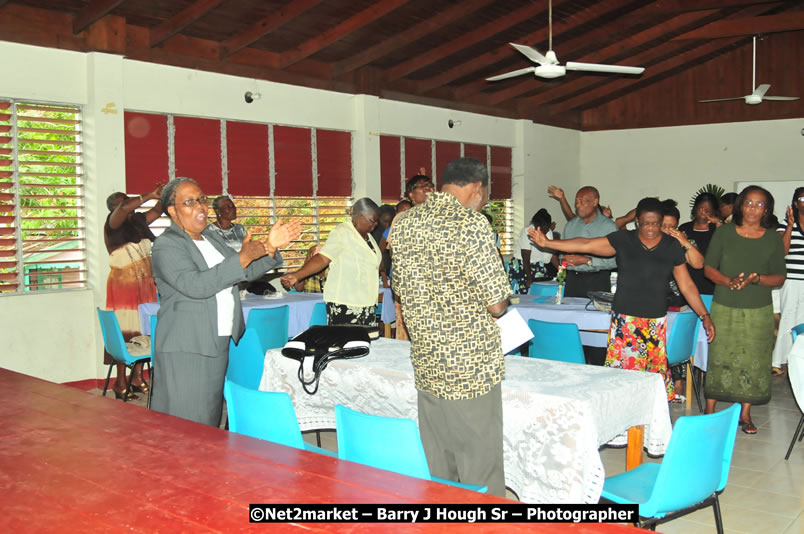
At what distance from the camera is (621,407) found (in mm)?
3309

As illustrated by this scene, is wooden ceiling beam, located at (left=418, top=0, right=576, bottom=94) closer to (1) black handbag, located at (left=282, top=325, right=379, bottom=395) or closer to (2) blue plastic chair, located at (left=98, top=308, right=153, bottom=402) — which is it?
(2) blue plastic chair, located at (left=98, top=308, right=153, bottom=402)

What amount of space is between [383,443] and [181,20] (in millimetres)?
6317

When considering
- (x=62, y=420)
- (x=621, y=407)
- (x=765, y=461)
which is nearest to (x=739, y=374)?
(x=765, y=461)

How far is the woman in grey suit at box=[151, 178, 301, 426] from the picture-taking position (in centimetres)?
327

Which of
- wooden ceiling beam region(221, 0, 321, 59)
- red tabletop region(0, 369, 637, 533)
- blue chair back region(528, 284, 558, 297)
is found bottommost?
red tabletop region(0, 369, 637, 533)

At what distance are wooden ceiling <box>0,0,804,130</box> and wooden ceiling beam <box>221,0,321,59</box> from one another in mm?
16

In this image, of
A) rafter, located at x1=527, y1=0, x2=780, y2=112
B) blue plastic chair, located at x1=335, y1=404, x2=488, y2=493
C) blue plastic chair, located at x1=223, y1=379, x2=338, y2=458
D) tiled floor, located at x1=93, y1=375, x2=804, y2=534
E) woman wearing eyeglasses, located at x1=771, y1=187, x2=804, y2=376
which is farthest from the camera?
rafter, located at x1=527, y1=0, x2=780, y2=112

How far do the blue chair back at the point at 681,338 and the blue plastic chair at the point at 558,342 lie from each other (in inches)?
30.3

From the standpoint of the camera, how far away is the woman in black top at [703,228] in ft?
22.5

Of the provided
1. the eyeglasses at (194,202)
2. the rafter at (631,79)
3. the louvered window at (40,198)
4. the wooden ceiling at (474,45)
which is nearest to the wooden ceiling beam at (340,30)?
the wooden ceiling at (474,45)

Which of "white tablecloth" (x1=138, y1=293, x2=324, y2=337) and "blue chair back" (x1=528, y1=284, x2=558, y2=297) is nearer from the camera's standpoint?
"white tablecloth" (x1=138, y1=293, x2=324, y2=337)

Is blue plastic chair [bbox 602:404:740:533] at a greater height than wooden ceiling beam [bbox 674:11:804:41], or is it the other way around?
wooden ceiling beam [bbox 674:11:804:41]

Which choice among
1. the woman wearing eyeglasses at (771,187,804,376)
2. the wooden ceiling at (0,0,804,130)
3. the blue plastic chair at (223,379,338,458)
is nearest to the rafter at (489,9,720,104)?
the wooden ceiling at (0,0,804,130)

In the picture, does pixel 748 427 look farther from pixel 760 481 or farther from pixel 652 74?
pixel 652 74
